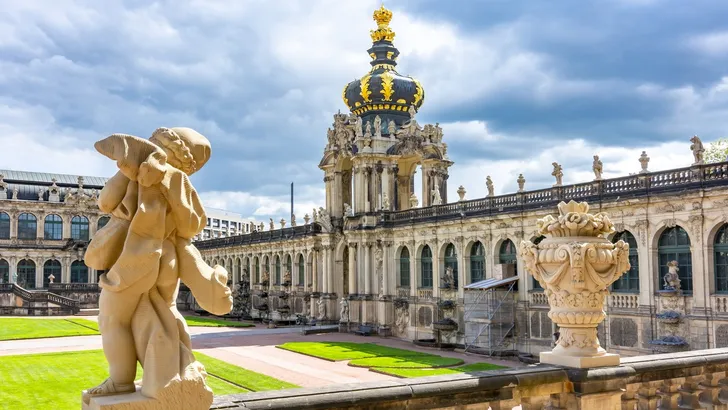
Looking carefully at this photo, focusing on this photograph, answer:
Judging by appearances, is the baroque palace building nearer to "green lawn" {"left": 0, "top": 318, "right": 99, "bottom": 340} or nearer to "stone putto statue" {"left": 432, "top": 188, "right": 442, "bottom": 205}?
"stone putto statue" {"left": 432, "top": 188, "right": 442, "bottom": 205}

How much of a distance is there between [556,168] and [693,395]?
27.0m

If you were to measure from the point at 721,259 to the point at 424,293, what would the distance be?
20.3 m

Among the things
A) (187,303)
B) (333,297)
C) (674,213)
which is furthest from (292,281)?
(674,213)

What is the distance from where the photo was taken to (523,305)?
3584 cm

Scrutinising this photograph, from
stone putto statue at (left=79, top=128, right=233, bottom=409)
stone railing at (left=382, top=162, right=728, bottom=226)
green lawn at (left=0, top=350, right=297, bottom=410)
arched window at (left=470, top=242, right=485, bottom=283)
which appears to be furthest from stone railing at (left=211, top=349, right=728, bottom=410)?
arched window at (left=470, top=242, right=485, bottom=283)

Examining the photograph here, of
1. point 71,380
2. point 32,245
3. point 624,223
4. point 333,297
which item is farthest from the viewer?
point 32,245

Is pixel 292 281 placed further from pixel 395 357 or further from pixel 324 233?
pixel 395 357

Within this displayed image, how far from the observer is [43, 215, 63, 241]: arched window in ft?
306

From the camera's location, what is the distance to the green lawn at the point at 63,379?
22391 mm

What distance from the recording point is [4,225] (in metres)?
90.9

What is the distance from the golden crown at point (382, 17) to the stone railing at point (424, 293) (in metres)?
22.8

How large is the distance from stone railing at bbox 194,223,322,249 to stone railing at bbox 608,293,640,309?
30.2 meters

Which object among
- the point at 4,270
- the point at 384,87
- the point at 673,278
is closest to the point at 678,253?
the point at 673,278

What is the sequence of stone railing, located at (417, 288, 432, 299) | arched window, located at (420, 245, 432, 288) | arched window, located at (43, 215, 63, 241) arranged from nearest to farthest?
stone railing, located at (417, 288, 432, 299)
arched window, located at (420, 245, 432, 288)
arched window, located at (43, 215, 63, 241)
